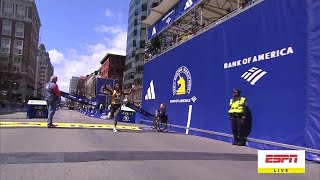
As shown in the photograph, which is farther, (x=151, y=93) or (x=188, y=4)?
(x=151, y=93)

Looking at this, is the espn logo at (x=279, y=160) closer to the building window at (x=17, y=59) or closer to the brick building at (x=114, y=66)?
the building window at (x=17, y=59)

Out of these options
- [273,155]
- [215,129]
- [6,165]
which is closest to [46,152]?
[6,165]

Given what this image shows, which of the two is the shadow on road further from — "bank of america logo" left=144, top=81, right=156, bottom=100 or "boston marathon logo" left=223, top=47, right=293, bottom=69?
"bank of america logo" left=144, top=81, right=156, bottom=100

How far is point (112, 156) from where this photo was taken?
A: 845 cm

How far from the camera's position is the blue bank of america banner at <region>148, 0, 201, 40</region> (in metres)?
20.5

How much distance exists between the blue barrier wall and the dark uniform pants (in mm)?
266

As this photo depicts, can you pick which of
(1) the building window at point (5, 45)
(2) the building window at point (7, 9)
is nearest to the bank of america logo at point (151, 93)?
(1) the building window at point (5, 45)

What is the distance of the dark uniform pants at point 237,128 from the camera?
41.1 ft

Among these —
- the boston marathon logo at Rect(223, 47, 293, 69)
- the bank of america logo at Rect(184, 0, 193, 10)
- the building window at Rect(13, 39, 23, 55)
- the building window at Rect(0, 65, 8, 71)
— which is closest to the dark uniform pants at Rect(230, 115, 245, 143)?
the boston marathon logo at Rect(223, 47, 293, 69)

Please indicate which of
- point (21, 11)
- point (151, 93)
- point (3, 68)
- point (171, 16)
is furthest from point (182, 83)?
point (21, 11)

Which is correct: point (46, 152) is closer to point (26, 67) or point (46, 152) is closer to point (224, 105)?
point (224, 105)

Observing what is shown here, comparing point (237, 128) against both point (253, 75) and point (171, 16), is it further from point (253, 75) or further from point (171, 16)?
point (171, 16)

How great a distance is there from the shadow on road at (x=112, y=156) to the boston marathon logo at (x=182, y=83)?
8.13m

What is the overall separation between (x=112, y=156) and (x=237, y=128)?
5225mm
